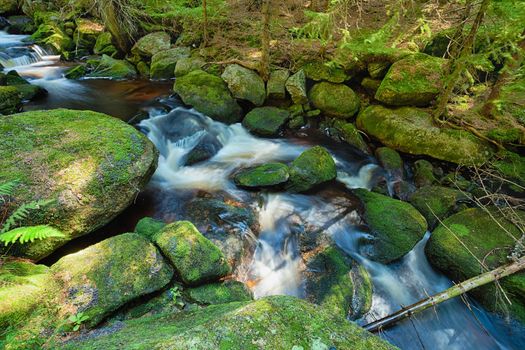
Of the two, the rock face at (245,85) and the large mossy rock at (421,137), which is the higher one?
the rock face at (245,85)

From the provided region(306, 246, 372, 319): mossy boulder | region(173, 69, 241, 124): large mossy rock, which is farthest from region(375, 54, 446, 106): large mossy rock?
region(306, 246, 372, 319): mossy boulder

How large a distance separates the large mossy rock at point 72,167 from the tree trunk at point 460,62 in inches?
244

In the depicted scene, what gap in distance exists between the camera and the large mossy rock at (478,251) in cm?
445

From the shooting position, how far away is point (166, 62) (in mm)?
10438

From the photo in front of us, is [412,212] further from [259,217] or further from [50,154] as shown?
[50,154]

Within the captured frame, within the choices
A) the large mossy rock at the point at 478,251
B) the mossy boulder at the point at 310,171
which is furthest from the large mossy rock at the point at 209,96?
the large mossy rock at the point at 478,251

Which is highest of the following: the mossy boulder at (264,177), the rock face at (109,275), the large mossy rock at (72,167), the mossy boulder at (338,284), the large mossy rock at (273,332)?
the large mossy rock at (273,332)

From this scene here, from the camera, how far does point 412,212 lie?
17.9 ft

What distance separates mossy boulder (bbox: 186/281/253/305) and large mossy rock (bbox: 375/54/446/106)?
6.31 m

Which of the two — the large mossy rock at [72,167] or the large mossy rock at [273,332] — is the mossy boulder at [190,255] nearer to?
Answer: the large mossy rock at [72,167]

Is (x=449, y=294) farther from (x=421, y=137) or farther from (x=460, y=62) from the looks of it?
(x=460, y=62)

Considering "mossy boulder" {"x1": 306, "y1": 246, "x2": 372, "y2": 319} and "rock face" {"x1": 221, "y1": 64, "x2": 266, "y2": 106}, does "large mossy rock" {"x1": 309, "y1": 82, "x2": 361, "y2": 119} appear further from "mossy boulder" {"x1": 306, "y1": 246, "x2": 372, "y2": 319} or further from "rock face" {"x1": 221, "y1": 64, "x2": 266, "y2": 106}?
"mossy boulder" {"x1": 306, "y1": 246, "x2": 372, "y2": 319}

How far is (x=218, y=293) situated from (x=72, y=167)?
115 inches

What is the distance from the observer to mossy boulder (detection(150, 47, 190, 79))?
10.4 m
